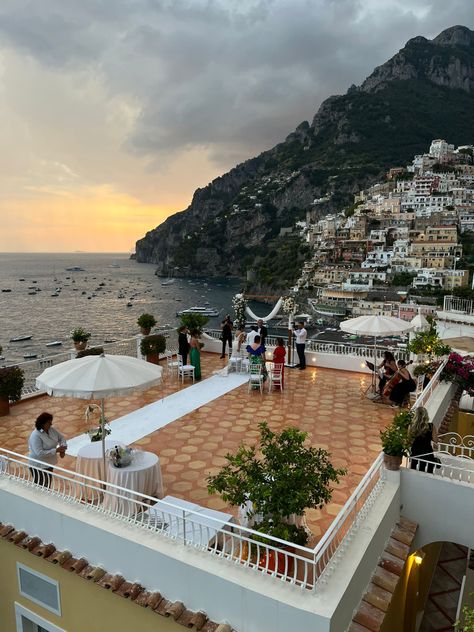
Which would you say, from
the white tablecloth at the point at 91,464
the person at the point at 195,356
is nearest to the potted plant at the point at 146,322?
the person at the point at 195,356

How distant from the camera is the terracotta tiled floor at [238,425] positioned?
20.1 ft

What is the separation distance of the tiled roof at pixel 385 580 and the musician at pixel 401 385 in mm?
3873

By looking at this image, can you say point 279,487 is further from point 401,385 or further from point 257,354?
point 257,354

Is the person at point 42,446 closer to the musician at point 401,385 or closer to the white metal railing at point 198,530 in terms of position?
the white metal railing at point 198,530

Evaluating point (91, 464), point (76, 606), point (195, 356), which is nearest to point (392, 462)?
point (91, 464)

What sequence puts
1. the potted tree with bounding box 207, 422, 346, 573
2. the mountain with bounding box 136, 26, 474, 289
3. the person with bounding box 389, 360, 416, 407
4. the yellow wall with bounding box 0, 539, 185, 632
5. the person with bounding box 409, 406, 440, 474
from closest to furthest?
the potted tree with bounding box 207, 422, 346, 573
the yellow wall with bounding box 0, 539, 185, 632
the person with bounding box 409, 406, 440, 474
the person with bounding box 389, 360, 416, 407
the mountain with bounding box 136, 26, 474, 289

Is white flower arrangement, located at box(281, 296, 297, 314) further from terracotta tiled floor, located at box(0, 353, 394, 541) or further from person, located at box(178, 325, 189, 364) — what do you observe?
person, located at box(178, 325, 189, 364)

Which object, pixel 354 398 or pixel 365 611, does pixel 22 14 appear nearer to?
pixel 354 398

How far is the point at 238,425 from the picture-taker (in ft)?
27.1

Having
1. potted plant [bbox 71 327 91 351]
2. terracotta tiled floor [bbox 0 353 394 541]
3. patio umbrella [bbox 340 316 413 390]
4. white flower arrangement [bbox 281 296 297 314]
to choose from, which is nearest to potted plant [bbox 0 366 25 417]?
terracotta tiled floor [bbox 0 353 394 541]

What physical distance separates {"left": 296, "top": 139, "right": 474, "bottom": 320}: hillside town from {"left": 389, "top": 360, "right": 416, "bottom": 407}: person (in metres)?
64.3

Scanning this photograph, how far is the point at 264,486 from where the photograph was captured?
3.84 m

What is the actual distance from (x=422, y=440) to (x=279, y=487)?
287 centimetres

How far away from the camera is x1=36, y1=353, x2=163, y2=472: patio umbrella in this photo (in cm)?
501
